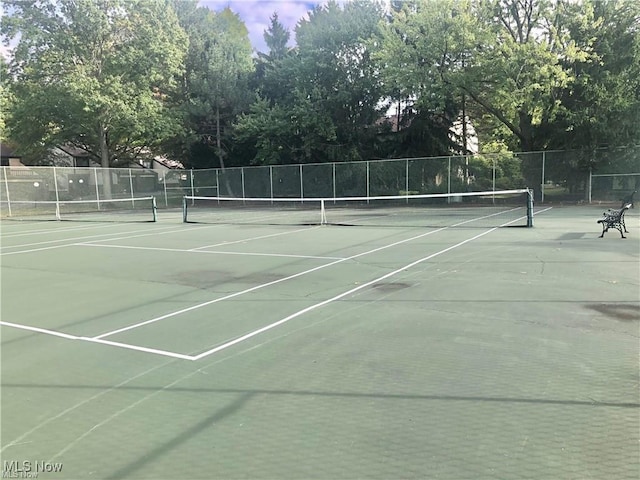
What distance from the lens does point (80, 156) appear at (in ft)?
149

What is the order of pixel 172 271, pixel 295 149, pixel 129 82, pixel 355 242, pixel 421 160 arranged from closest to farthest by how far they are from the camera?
pixel 172 271, pixel 355 242, pixel 421 160, pixel 129 82, pixel 295 149

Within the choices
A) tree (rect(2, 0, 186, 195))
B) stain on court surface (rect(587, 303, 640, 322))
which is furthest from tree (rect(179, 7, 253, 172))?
stain on court surface (rect(587, 303, 640, 322))

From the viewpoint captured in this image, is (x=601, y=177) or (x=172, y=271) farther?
(x=601, y=177)

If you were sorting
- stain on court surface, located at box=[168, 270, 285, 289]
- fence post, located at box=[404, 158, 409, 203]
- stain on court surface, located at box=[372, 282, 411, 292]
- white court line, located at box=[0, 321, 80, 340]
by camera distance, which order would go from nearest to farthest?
white court line, located at box=[0, 321, 80, 340]
stain on court surface, located at box=[372, 282, 411, 292]
stain on court surface, located at box=[168, 270, 285, 289]
fence post, located at box=[404, 158, 409, 203]

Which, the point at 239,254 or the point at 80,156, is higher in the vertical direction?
the point at 80,156

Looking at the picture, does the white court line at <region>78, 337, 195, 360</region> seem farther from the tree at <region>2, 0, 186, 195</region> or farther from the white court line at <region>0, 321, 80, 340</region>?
the tree at <region>2, 0, 186, 195</region>

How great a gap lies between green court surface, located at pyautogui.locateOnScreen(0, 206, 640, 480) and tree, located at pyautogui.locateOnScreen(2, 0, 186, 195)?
27.1 meters

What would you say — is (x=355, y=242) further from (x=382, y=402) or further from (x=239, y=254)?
(x=382, y=402)

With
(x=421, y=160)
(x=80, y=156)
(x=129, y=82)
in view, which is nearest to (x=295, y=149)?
(x=421, y=160)

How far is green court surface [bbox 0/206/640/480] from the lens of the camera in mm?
2953

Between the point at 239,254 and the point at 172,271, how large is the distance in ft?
7.43

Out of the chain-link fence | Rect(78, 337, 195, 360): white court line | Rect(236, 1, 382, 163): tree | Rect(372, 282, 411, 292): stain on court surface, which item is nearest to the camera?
Rect(78, 337, 195, 360): white court line

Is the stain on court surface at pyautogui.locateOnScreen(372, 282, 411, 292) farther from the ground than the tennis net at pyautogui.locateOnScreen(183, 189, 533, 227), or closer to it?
closer to it

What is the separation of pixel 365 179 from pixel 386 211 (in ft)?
25.8
